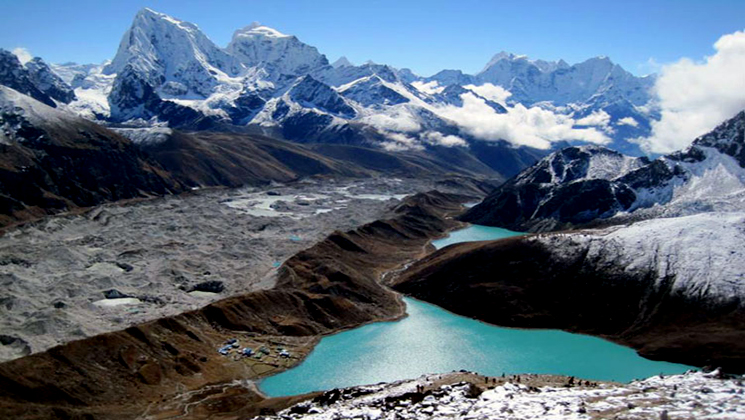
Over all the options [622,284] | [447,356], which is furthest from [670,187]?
[447,356]

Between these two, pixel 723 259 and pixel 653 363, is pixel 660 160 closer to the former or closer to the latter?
pixel 723 259

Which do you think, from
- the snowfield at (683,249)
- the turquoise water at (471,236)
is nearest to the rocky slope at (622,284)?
the snowfield at (683,249)

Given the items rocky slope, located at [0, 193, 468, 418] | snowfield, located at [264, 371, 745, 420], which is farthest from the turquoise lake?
snowfield, located at [264, 371, 745, 420]

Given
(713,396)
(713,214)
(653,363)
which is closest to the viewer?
(713,396)

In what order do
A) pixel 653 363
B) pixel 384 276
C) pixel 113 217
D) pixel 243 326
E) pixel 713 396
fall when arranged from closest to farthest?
pixel 713 396 → pixel 653 363 → pixel 243 326 → pixel 384 276 → pixel 113 217

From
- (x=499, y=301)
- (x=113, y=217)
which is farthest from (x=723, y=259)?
(x=113, y=217)

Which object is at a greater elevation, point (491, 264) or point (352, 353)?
point (491, 264)

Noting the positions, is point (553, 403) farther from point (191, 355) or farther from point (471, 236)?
point (471, 236)
